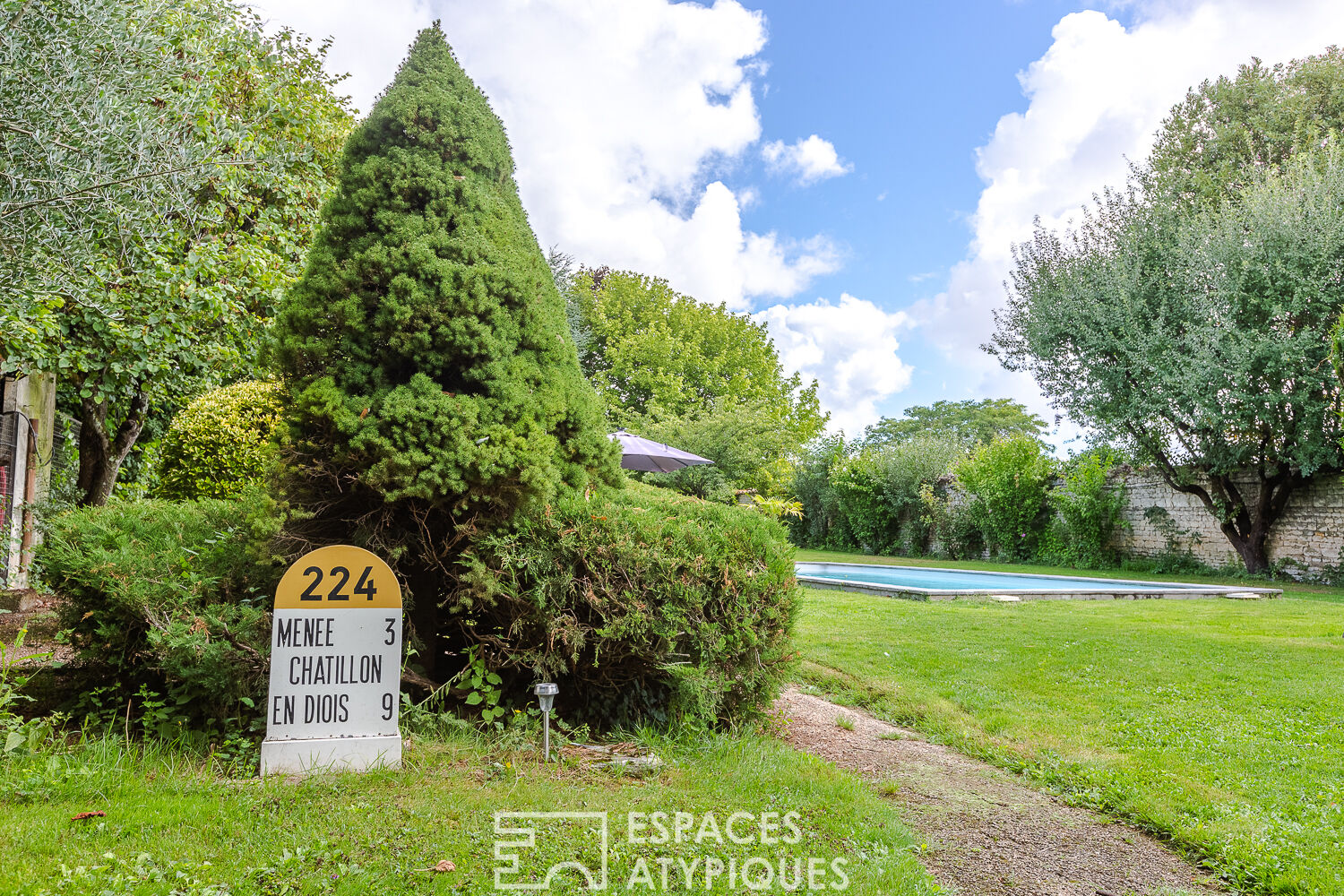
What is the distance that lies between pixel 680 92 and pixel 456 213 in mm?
5952

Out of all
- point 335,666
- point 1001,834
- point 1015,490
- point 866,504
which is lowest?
point 1001,834

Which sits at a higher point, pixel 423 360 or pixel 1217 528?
pixel 423 360

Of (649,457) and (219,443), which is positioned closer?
(219,443)

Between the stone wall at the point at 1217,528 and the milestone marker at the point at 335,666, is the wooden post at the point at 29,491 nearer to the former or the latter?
the milestone marker at the point at 335,666

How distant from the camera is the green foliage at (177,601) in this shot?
10.6 ft

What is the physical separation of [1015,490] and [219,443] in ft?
58.8

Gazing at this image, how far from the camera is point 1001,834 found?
2.90 meters

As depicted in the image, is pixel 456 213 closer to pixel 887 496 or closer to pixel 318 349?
pixel 318 349

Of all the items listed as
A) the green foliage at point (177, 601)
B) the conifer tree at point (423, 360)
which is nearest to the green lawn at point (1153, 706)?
the conifer tree at point (423, 360)

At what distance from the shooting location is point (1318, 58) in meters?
17.0

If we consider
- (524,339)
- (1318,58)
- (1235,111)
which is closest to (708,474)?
(524,339)

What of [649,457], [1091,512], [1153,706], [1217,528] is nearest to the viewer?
[1153,706]

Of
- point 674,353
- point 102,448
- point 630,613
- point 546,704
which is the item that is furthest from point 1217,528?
point 102,448

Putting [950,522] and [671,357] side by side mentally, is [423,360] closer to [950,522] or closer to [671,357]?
[950,522]
